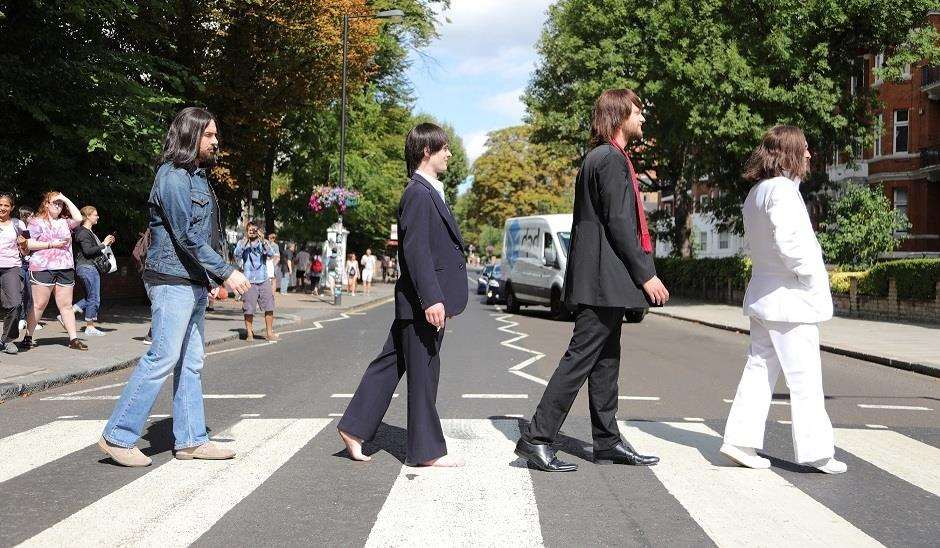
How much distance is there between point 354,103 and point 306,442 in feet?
102

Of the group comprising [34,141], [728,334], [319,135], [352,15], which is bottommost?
[728,334]

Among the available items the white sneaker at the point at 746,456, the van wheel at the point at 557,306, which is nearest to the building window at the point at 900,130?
the van wheel at the point at 557,306

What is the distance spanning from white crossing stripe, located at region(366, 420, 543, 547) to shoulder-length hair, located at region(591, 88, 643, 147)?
6.22 feet

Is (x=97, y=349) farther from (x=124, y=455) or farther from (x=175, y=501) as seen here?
(x=175, y=501)

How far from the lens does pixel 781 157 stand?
518cm

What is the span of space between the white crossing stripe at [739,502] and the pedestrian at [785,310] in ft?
0.77

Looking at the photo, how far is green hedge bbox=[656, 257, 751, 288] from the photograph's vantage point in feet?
95.6

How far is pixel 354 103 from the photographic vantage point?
35844 mm

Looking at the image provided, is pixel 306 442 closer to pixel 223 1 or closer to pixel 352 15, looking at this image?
pixel 223 1

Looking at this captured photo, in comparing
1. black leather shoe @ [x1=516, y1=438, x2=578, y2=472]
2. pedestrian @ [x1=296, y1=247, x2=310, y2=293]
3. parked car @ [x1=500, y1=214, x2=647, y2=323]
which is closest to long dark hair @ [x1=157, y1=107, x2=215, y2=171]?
black leather shoe @ [x1=516, y1=438, x2=578, y2=472]

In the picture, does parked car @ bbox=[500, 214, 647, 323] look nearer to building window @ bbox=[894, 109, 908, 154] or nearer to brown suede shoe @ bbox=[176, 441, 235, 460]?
brown suede shoe @ bbox=[176, 441, 235, 460]

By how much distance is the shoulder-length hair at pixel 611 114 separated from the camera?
5133 millimetres

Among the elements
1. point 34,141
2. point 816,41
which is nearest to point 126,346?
point 34,141

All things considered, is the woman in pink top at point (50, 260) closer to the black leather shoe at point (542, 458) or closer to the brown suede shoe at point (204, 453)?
the brown suede shoe at point (204, 453)
